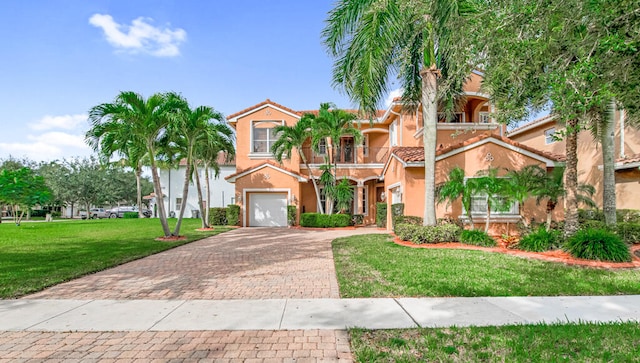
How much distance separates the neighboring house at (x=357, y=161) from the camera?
16.1 metres

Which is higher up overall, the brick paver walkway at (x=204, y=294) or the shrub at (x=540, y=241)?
the shrub at (x=540, y=241)

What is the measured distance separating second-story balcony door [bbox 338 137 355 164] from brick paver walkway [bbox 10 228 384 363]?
38.2 ft

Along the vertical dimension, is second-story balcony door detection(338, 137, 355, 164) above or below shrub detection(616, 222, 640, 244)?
above

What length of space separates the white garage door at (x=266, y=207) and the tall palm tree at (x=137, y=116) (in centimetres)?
817

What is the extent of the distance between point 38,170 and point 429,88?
58.5 m

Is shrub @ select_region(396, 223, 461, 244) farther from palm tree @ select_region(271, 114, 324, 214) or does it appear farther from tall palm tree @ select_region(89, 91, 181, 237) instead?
tall palm tree @ select_region(89, 91, 181, 237)

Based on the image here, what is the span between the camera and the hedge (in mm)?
19453

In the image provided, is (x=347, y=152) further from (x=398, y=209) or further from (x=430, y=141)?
(x=430, y=141)

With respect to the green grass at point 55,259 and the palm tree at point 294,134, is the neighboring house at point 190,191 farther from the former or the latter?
the green grass at point 55,259

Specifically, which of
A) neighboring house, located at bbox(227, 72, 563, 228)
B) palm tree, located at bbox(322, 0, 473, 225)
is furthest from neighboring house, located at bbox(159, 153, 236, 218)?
palm tree, located at bbox(322, 0, 473, 225)

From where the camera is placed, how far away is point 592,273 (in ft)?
23.2

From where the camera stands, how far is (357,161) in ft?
73.0

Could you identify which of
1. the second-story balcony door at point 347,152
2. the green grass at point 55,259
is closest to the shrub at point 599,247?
the green grass at point 55,259

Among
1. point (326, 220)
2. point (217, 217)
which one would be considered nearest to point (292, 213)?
point (326, 220)
